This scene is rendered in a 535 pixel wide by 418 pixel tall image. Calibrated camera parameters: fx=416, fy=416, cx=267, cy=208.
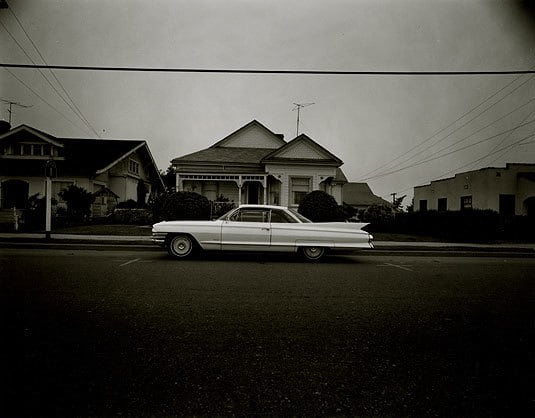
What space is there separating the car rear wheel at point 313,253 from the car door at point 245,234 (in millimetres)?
935

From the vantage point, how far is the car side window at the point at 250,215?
34.1ft

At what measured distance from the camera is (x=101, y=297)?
560cm

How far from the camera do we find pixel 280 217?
10.5m

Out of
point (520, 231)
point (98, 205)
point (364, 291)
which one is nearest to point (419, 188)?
point (520, 231)

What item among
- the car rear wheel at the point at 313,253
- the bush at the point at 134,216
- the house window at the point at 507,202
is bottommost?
the car rear wheel at the point at 313,253

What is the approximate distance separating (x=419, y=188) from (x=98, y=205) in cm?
2652

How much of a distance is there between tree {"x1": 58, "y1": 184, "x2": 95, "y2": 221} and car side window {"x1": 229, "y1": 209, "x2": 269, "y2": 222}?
15.3 metres

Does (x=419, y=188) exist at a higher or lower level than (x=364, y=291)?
higher

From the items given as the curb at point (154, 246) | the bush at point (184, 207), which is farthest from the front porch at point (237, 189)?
the curb at point (154, 246)

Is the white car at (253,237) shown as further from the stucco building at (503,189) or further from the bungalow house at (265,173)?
the stucco building at (503,189)

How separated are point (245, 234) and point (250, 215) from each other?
0.52 meters

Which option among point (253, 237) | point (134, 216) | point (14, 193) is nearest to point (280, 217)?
point (253, 237)

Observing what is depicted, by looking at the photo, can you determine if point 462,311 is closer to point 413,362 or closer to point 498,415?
point 413,362

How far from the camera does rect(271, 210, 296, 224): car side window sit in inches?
412
